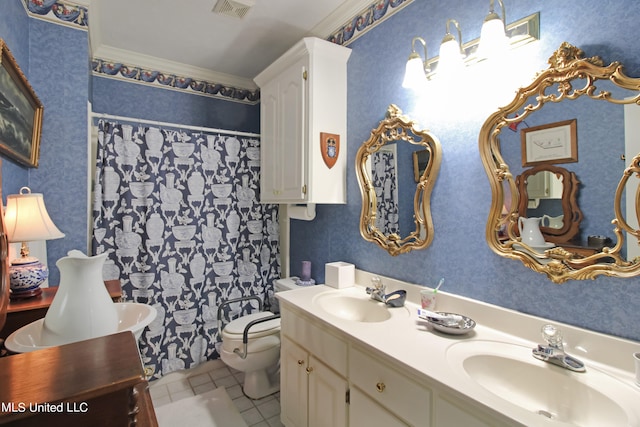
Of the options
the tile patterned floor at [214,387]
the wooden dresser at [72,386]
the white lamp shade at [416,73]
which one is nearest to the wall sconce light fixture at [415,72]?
the white lamp shade at [416,73]

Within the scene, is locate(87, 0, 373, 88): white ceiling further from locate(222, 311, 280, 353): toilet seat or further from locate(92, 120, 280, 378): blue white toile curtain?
locate(222, 311, 280, 353): toilet seat

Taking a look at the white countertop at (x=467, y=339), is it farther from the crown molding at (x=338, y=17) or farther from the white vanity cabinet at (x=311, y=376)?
the crown molding at (x=338, y=17)

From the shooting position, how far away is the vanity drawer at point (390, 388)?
3.27 ft

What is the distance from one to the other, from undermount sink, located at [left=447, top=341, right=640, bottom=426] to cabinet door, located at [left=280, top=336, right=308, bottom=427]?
80 centimetres

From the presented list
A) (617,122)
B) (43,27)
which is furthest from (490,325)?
(43,27)

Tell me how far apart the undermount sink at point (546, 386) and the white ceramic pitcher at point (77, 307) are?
1.06 meters

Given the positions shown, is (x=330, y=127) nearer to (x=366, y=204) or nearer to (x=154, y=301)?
(x=366, y=204)

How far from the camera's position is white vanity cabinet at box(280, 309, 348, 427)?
136 centimetres

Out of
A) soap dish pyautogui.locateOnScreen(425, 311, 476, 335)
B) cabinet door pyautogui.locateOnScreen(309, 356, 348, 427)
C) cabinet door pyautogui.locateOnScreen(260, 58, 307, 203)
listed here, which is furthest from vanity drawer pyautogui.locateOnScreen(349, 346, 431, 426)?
cabinet door pyautogui.locateOnScreen(260, 58, 307, 203)

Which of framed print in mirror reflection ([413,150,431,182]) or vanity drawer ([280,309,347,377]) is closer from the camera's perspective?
vanity drawer ([280,309,347,377])

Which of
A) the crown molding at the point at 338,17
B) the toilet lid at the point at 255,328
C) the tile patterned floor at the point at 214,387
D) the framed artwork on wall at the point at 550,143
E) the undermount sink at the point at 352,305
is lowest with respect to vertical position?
the tile patterned floor at the point at 214,387

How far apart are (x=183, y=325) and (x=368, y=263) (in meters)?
1.51

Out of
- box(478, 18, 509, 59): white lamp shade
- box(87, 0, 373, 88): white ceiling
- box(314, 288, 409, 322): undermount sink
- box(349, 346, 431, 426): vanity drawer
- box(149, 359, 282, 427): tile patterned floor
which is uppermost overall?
box(87, 0, 373, 88): white ceiling

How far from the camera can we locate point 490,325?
131 centimetres
